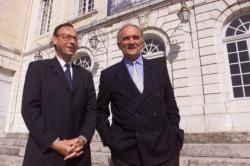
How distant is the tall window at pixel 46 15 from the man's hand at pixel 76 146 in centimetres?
1449

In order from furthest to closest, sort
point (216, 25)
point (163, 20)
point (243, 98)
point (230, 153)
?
1. point (163, 20)
2. point (216, 25)
3. point (243, 98)
4. point (230, 153)

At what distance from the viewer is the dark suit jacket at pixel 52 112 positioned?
2.05 m

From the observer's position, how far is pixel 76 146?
6.84ft

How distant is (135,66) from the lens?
8.23 ft

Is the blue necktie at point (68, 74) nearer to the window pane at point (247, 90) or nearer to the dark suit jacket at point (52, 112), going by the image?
the dark suit jacket at point (52, 112)

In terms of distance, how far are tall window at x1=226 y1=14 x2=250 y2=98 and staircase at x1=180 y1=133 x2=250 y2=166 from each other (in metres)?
3.61

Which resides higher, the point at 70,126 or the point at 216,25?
the point at 216,25

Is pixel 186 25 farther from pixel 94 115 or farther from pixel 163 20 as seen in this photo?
pixel 94 115

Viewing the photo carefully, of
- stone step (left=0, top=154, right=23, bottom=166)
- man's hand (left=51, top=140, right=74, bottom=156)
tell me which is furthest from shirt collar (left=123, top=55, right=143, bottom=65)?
stone step (left=0, top=154, right=23, bottom=166)

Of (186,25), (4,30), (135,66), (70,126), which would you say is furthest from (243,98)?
(4,30)

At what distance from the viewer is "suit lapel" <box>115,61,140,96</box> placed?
2326 mm

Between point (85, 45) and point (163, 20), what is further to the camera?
point (85, 45)

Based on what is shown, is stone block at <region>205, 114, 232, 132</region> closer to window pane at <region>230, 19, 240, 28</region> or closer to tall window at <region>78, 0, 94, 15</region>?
window pane at <region>230, 19, 240, 28</region>

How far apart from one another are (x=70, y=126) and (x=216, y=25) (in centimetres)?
797
